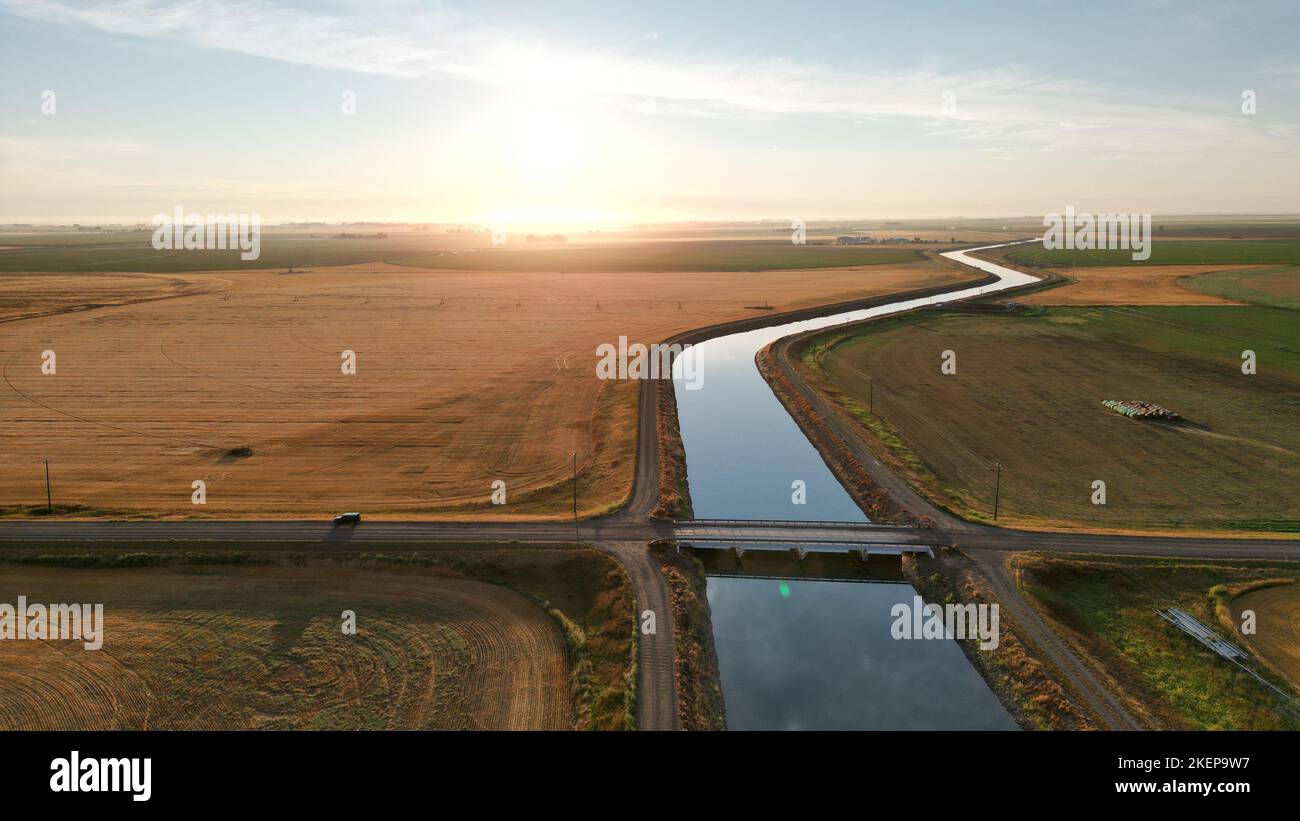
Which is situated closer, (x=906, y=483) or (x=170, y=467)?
(x=906, y=483)

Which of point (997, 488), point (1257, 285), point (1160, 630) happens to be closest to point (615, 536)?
point (997, 488)

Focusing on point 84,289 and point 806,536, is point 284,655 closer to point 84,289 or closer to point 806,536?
point 806,536

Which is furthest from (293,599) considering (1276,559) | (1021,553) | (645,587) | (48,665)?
(1276,559)

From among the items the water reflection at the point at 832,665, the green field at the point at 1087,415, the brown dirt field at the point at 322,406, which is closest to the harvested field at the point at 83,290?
the brown dirt field at the point at 322,406

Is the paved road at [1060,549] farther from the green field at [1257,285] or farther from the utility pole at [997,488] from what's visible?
the green field at [1257,285]

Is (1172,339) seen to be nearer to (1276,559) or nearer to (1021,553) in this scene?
(1276,559)

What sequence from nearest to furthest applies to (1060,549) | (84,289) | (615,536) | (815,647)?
(815,647)
(1060,549)
(615,536)
(84,289)
